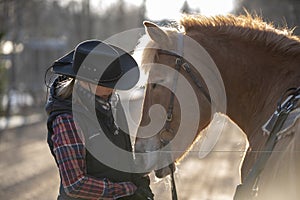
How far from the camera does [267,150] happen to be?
3408 mm

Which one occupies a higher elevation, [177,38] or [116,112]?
[177,38]

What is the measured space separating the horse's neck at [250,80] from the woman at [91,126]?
2.17ft

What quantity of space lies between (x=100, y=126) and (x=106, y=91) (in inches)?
9.3

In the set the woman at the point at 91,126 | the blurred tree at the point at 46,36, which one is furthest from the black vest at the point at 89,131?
the blurred tree at the point at 46,36

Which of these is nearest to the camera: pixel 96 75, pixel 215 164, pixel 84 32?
pixel 96 75

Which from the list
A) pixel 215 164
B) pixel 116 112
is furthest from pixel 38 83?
pixel 116 112

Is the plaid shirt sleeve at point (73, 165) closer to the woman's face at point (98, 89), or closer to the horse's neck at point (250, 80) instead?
the woman's face at point (98, 89)

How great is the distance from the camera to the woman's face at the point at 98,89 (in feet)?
12.8

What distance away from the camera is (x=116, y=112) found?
427 cm

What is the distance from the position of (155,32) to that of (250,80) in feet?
2.38

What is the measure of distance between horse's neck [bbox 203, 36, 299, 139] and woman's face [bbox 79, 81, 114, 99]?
30.5 inches

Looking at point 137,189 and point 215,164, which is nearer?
point 137,189

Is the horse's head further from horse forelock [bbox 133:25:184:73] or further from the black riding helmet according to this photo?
the black riding helmet

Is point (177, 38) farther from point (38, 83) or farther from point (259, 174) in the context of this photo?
point (38, 83)
